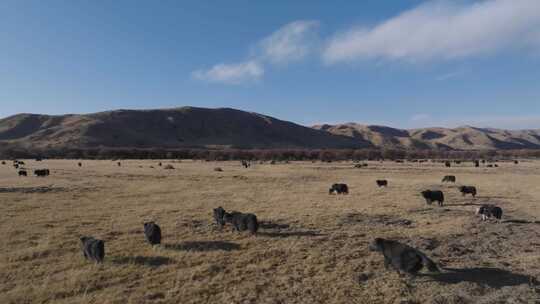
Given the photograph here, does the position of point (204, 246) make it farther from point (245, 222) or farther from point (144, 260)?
point (245, 222)

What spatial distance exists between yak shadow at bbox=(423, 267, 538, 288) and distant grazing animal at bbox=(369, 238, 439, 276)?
359 mm

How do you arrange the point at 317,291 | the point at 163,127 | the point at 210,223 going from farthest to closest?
the point at 163,127 < the point at 210,223 < the point at 317,291

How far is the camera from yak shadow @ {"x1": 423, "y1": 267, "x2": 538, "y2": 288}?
9891 mm

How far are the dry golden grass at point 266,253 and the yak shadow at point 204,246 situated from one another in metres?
0.04

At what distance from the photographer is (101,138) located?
156 meters

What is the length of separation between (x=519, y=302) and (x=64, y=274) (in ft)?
37.1

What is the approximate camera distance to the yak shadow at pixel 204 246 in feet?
42.8

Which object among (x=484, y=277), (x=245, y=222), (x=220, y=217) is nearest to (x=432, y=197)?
(x=245, y=222)

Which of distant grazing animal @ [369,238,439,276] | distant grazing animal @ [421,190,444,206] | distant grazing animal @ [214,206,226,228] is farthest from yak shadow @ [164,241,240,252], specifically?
distant grazing animal @ [421,190,444,206]

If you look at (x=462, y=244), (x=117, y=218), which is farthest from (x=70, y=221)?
(x=462, y=244)

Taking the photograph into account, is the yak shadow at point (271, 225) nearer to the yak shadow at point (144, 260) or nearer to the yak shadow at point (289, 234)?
the yak shadow at point (289, 234)

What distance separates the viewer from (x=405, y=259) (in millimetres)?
10406

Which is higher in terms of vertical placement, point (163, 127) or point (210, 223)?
point (163, 127)

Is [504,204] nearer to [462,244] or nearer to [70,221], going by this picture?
[462,244]
